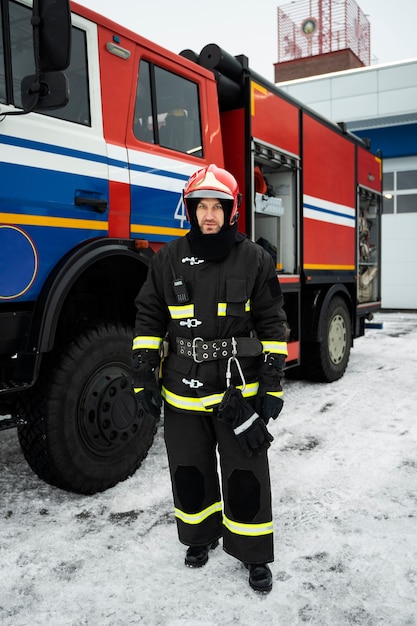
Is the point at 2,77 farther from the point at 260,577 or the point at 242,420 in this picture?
the point at 260,577

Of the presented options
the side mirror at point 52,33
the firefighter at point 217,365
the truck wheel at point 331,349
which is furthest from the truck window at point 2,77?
the truck wheel at point 331,349

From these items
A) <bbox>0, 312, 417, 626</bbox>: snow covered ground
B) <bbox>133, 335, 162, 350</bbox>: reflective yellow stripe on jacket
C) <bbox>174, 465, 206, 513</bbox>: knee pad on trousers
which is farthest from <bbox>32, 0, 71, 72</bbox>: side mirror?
<bbox>0, 312, 417, 626</bbox>: snow covered ground

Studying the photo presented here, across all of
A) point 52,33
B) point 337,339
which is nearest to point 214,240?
point 52,33

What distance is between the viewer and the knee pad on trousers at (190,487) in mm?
2525

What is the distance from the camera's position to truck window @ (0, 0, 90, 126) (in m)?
2.85

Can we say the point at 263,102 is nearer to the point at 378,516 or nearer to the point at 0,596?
the point at 378,516

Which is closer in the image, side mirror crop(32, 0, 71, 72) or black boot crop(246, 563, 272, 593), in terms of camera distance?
black boot crop(246, 563, 272, 593)

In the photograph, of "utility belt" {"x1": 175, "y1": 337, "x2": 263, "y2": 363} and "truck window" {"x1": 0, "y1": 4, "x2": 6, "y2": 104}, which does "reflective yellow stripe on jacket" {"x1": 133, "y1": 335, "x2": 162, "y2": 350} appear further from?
"truck window" {"x1": 0, "y1": 4, "x2": 6, "y2": 104}

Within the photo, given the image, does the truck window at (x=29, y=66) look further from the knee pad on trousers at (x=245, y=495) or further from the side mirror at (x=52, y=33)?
the knee pad on trousers at (x=245, y=495)

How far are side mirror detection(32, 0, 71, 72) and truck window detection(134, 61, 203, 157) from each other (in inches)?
41.7

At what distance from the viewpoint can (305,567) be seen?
8.25 ft

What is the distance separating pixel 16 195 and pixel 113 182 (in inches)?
27.0

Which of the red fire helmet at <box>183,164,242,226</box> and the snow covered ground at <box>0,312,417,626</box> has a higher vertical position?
the red fire helmet at <box>183,164,242,226</box>

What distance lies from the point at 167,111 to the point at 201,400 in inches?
88.5
